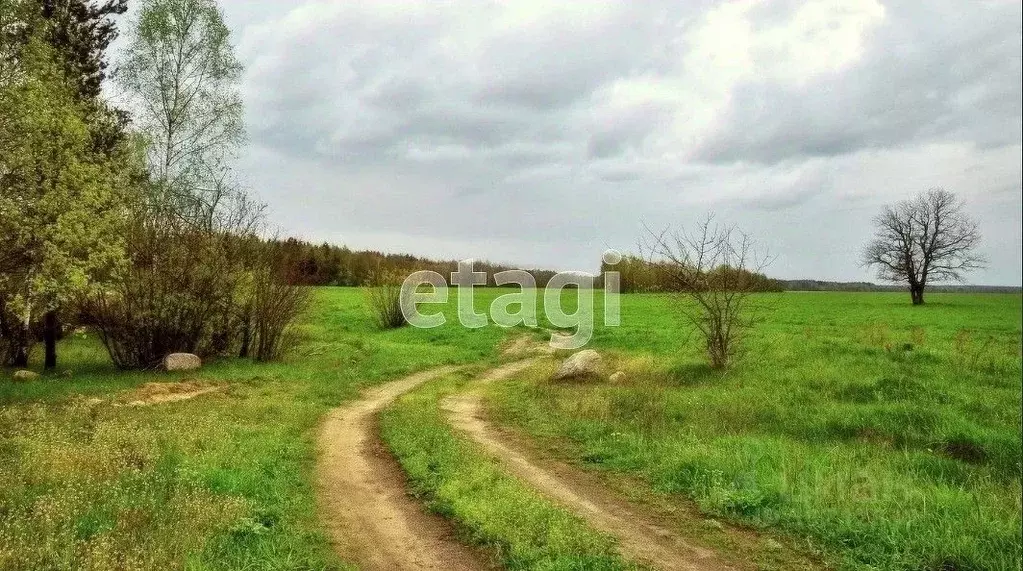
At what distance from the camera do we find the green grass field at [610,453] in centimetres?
629

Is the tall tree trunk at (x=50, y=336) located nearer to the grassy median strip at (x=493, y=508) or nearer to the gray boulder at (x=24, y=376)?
the gray boulder at (x=24, y=376)

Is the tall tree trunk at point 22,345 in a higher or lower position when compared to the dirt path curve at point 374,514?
higher

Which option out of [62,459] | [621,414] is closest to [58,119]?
[62,459]

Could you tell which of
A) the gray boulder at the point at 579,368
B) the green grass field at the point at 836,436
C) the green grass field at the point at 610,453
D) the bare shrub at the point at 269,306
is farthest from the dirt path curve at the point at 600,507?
the bare shrub at the point at 269,306

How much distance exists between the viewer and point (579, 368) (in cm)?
1730

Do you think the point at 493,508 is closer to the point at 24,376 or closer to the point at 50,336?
the point at 24,376

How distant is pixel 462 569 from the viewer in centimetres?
599

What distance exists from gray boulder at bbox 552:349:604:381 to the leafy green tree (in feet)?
40.1

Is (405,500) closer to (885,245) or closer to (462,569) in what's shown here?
(462,569)

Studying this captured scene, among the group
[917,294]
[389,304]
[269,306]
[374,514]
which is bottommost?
[374,514]

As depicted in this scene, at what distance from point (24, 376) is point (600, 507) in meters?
17.0

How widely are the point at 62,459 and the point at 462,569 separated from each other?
632 cm

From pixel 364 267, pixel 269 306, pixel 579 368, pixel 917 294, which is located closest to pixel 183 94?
pixel 269 306

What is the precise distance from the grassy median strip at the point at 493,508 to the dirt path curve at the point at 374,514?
248 millimetres
